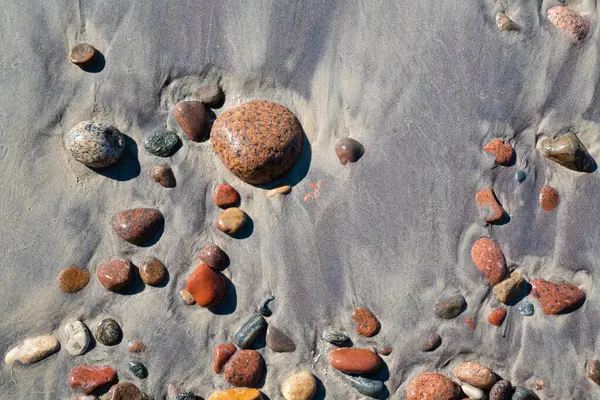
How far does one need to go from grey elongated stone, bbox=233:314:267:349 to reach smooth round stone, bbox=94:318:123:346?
2.48 ft

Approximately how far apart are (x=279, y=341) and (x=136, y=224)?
1168 mm

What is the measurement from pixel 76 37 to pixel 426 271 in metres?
2.71

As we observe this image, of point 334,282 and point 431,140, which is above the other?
point 431,140

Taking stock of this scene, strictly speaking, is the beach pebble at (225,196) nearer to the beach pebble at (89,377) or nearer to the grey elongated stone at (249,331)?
the grey elongated stone at (249,331)

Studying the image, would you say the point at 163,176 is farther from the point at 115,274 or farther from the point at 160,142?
the point at 115,274

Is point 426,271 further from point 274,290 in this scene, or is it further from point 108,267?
point 108,267

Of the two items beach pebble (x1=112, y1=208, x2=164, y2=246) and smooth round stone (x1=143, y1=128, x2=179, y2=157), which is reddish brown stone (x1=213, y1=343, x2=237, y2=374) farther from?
smooth round stone (x1=143, y1=128, x2=179, y2=157)

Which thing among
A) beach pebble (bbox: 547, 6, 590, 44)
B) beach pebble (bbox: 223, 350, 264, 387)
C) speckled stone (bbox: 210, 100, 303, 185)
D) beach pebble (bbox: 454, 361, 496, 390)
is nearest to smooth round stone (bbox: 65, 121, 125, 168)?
speckled stone (bbox: 210, 100, 303, 185)

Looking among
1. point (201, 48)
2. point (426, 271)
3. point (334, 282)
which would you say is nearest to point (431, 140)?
point (426, 271)

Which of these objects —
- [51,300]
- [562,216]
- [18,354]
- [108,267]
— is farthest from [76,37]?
[562,216]

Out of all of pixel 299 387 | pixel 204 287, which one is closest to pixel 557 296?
pixel 299 387

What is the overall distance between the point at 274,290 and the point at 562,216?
195 cm

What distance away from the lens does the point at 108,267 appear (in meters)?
3.18

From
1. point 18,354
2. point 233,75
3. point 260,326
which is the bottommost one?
point 18,354
